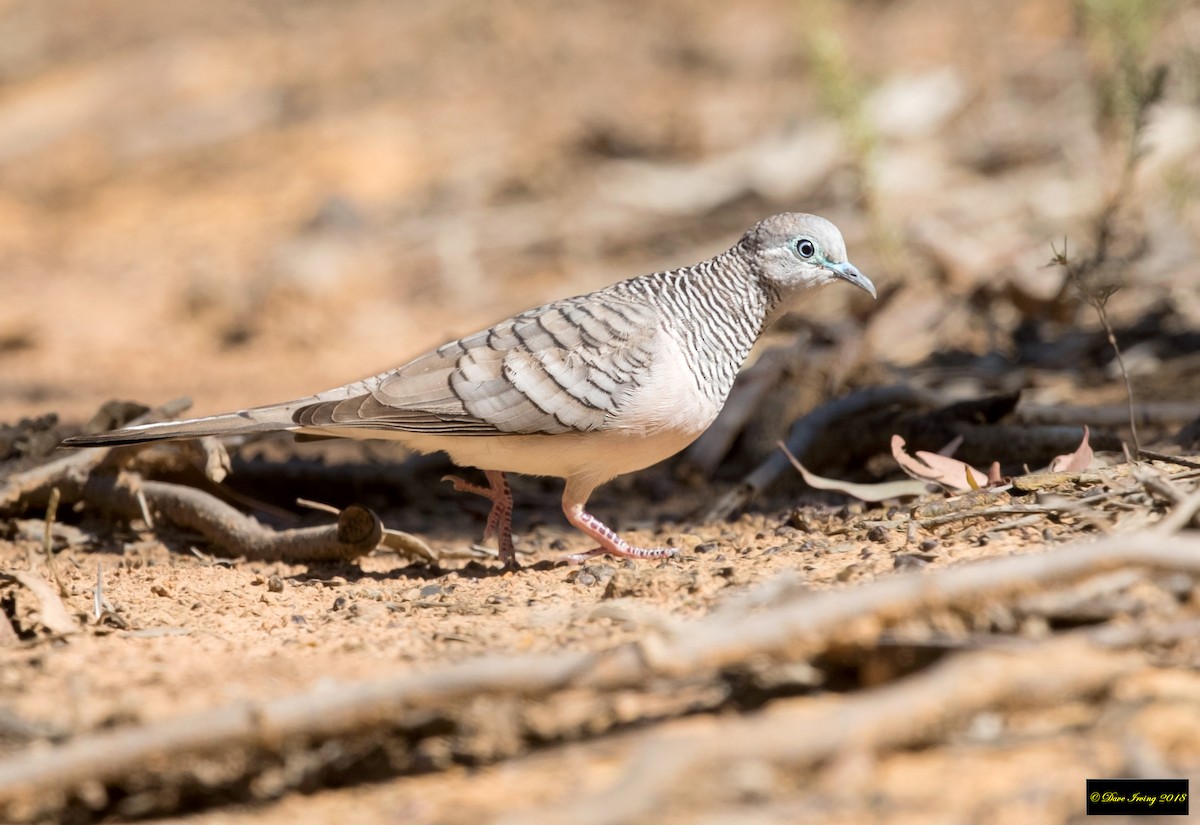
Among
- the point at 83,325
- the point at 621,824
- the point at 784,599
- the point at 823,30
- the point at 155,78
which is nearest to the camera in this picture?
the point at 621,824

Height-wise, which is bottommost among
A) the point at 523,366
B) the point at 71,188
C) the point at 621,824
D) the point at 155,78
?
the point at 621,824

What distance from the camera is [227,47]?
16.1 metres

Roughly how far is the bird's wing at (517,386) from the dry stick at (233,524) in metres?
0.41

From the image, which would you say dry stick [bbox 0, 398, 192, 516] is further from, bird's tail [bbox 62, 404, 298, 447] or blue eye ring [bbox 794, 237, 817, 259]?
blue eye ring [bbox 794, 237, 817, 259]

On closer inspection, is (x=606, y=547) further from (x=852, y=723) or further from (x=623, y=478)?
(x=852, y=723)

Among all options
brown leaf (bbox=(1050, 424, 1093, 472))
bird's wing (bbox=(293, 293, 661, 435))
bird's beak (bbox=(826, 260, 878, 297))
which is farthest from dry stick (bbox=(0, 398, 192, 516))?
brown leaf (bbox=(1050, 424, 1093, 472))

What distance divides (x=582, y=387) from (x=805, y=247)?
3.99 feet

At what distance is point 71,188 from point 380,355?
6.38 meters

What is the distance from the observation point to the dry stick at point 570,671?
9.20 ft

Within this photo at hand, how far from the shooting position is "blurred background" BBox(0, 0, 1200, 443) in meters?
7.99

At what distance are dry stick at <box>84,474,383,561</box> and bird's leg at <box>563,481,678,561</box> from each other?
79cm

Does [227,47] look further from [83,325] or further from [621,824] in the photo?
[621,824]

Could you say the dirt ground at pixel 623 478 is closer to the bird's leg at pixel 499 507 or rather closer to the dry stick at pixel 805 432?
the dry stick at pixel 805 432

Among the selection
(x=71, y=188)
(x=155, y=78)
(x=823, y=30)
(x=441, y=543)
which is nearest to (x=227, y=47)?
(x=155, y=78)
